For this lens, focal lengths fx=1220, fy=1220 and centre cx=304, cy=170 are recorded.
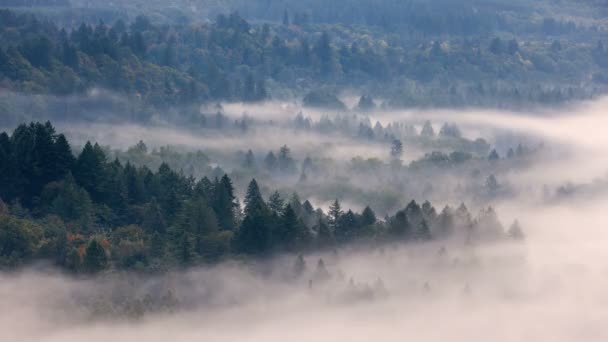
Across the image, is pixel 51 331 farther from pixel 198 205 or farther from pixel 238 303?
pixel 198 205

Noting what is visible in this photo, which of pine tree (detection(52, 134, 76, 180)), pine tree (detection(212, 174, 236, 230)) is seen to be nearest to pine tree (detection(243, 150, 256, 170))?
pine tree (detection(212, 174, 236, 230))

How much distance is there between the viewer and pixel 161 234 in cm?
10538

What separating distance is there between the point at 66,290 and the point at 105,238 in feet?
43.1

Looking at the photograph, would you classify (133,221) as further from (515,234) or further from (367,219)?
(515,234)

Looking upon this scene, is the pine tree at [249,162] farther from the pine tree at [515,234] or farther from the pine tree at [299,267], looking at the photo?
the pine tree at [299,267]

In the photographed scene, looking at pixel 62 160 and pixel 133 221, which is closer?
pixel 133 221

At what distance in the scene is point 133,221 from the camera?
110312mm

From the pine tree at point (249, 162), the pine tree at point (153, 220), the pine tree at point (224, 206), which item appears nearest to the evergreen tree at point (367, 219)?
the pine tree at point (224, 206)

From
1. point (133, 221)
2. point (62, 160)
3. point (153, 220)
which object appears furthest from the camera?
point (62, 160)

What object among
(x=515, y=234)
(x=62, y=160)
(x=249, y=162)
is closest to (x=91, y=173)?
(x=62, y=160)

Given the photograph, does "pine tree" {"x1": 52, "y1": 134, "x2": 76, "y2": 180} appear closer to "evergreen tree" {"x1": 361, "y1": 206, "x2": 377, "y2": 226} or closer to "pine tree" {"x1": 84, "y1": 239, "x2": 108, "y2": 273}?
"pine tree" {"x1": 84, "y1": 239, "x2": 108, "y2": 273}

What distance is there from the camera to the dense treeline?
9662 cm

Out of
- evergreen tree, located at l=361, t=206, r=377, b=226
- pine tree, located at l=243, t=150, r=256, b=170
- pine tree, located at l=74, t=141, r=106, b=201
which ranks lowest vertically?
evergreen tree, located at l=361, t=206, r=377, b=226

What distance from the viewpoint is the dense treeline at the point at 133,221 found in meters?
96.6
